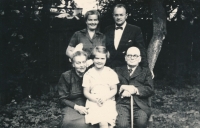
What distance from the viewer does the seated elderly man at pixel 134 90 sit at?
3.34 meters

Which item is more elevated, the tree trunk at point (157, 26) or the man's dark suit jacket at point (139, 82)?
the tree trunk at point (157, 26)

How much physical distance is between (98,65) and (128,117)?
0.71 meters

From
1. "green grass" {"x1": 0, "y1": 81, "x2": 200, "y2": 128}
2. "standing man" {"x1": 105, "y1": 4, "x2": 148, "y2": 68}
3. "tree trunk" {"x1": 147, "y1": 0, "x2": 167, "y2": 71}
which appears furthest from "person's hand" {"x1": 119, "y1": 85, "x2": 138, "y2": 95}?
"tree trunk" {"x1": 147, "y1": 0, "x2": 167, "y2": 71}

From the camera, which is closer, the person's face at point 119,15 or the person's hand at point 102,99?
the person's hand at point 102,99

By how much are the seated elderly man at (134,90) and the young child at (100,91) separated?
10 cm

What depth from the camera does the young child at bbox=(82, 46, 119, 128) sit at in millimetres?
3263

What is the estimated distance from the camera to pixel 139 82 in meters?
3.52

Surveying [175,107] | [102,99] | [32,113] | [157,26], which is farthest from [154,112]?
[102,99]

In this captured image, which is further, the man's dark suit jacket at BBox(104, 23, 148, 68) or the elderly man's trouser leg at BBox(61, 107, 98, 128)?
the man's dark suit jacket at BBox(104, 23, 148, 68)

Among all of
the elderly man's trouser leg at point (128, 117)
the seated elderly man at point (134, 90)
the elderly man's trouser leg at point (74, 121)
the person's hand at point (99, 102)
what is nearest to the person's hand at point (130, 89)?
the seated elderly man at point (134, 90)

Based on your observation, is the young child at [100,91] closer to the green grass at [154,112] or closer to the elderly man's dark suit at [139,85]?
the elderly man's dark suit at [139,85]

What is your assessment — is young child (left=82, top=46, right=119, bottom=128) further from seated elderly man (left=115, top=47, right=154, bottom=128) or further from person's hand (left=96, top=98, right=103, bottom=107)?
seated elderly man (left=115, top=47, right=154, bottom=128)

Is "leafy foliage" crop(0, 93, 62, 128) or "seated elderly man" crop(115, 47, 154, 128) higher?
"seated elderly man" crop(115, 47, 154, 128)

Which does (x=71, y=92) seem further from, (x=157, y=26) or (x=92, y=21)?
(x=157, y=26)
